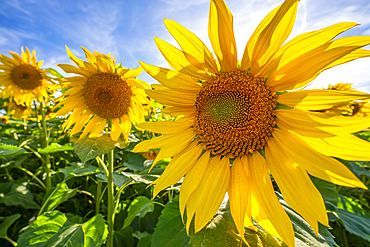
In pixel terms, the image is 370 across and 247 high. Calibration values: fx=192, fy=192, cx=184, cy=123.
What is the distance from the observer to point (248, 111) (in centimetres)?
94

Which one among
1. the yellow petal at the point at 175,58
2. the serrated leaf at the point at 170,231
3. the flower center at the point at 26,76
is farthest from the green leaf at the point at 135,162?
the flower center at the point at 26,76

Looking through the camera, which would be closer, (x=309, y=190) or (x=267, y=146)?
(x=309, y=190)

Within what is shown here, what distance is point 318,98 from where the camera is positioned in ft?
2.35

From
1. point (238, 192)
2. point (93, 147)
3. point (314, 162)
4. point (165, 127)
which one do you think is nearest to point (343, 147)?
point (314, 162)

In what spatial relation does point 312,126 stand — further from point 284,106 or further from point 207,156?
point 207,156

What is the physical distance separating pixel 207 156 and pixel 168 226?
44 centimetres

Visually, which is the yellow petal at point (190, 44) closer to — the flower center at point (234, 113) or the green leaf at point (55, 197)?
the flower center at point (234, 113)

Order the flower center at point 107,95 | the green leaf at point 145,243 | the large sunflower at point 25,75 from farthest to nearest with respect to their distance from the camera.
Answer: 1. the large sunflower at point 25,75
2. the flower center at point 107,95
3. the green leaf at point 145,243

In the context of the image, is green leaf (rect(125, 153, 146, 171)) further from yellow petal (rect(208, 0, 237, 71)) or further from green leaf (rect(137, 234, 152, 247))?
yellow petal (rect(208, 0, 237, 71))

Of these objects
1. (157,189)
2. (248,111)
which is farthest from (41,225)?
(248,111)

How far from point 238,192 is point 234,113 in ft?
1.24

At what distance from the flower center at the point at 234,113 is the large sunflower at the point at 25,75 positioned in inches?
123

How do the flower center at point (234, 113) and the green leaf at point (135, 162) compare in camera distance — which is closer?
the flower center at point (234, 113)

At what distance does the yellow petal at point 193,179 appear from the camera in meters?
0.89
